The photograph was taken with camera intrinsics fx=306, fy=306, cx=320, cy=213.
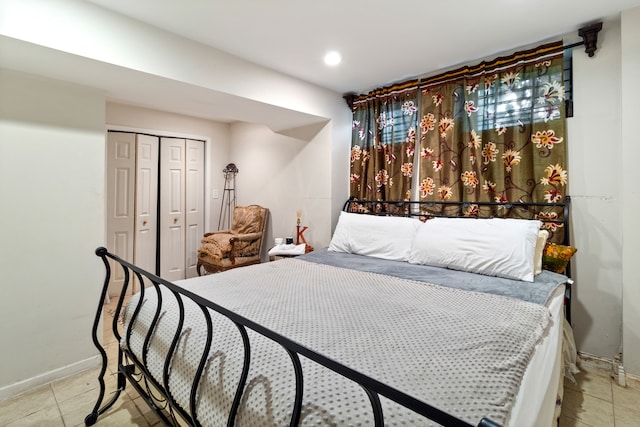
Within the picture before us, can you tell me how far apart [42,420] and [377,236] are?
2.45m

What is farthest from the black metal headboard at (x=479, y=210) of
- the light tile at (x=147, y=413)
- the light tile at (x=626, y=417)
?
the light tile at (x=147, y=413)

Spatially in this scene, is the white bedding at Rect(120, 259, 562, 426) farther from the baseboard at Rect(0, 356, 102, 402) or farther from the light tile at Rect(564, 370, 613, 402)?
the baseboard at Rect(0, 356, 102, 402)

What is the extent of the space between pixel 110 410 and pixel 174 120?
135 inches

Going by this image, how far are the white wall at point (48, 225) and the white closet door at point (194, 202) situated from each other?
2040mm

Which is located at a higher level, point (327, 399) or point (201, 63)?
point (201, 63)

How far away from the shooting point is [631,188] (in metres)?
1.91

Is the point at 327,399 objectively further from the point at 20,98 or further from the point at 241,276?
the point at 20,98

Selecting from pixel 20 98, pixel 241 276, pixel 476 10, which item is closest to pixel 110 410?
pixel 241 276

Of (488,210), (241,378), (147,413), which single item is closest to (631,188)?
(488,210)

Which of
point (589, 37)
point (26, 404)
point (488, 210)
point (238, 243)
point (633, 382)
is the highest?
point (589, 37)

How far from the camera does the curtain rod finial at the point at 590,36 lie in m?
2.02

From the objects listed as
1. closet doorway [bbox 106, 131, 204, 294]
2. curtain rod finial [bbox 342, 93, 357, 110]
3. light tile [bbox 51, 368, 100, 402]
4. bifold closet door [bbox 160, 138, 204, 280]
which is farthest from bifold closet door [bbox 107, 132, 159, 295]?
curtain rod finial [bbox 342, 93, 357, 110]

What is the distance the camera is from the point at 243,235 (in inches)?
152

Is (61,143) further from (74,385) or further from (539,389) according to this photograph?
(539,389)
